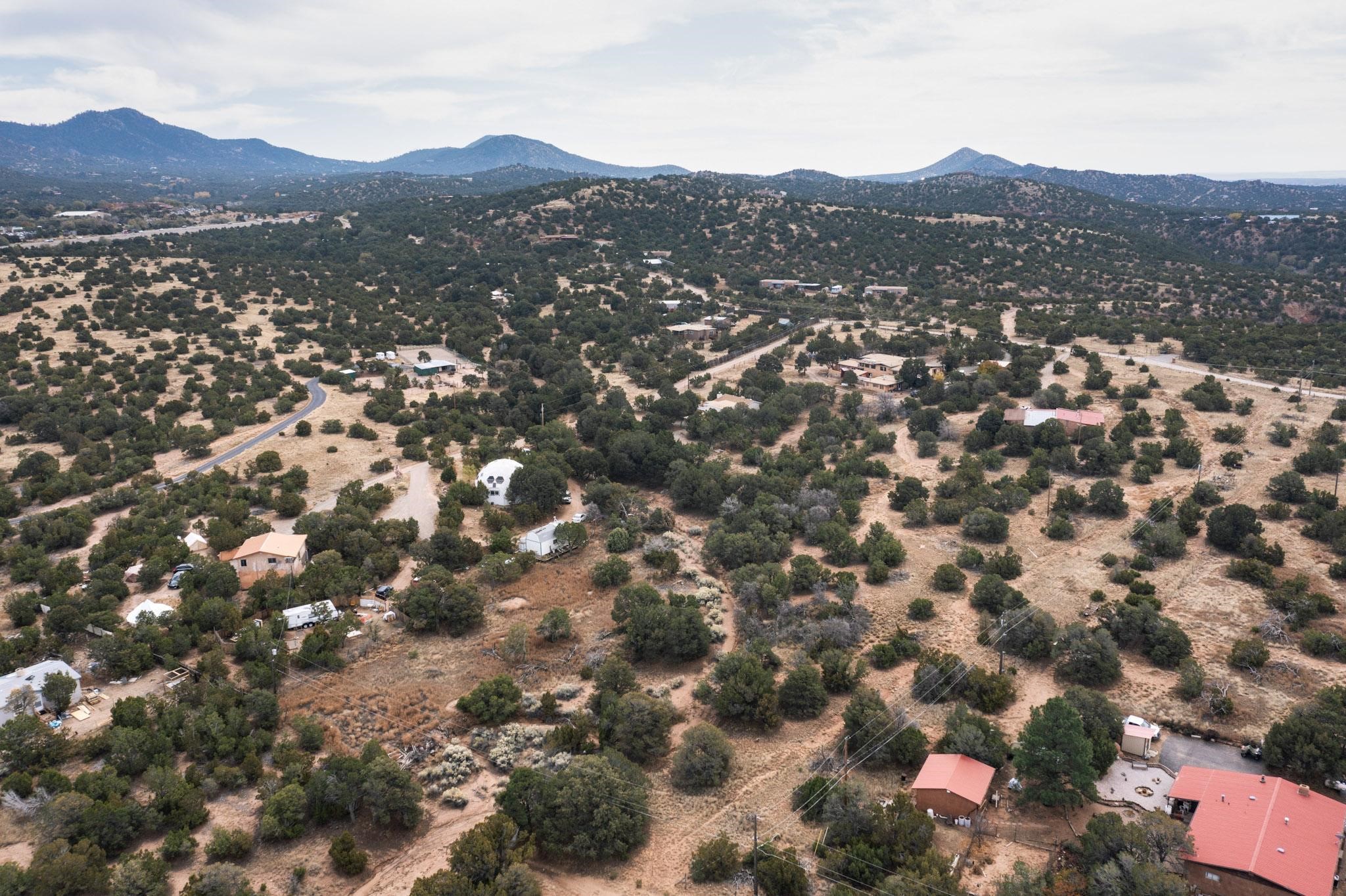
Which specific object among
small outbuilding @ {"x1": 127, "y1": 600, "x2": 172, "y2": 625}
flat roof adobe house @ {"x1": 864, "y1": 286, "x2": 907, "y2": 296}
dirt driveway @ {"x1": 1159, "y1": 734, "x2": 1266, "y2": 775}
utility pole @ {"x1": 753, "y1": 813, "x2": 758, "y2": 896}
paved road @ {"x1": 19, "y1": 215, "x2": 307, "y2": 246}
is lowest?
utility pole @ {"x1": 753, "y1": 813, "x2": 758, "y2": 896}

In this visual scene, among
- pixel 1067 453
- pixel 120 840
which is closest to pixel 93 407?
pixel 120 840

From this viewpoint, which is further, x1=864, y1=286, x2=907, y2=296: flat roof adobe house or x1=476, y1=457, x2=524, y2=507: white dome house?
x1=864, y1=286, x2=907, y2=296: flat roof adobe house

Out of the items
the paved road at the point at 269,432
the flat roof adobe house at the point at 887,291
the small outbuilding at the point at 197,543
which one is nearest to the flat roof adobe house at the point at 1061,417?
the flat roof adobe house at the point at 887,291

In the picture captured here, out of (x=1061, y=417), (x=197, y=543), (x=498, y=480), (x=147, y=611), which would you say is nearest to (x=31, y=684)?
(x=147, y=611)

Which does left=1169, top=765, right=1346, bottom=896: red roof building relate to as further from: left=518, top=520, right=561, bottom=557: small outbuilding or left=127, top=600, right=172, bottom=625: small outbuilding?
left=127, top=600, right=172, bottom=625: small outbuilding

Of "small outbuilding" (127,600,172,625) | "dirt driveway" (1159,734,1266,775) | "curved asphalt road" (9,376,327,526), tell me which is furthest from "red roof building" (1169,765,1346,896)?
"curved asphalt road" (9,376,327,526)

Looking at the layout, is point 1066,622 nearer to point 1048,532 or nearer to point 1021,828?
point 1048,532

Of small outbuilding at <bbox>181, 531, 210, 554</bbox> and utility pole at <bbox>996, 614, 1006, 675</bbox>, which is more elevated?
small outbuilding at <bbox>181, 531, 210, 554</bbox>
